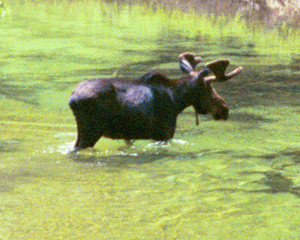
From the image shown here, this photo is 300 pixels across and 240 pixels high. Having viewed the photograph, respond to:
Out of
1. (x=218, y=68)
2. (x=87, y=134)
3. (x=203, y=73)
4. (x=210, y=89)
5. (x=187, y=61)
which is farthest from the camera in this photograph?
(x=187, y=61)

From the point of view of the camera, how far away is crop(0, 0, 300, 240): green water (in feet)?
23.6

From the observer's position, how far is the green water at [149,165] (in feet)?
23.6

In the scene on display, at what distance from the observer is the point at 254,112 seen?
14742mm

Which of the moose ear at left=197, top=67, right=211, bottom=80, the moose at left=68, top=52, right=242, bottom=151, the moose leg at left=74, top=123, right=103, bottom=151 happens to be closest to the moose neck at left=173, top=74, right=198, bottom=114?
the moose at left=68, top=52, right=242, bottom=151

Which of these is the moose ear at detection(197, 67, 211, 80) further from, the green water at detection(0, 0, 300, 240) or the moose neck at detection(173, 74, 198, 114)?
the green water at detection(0, 0, 300, 240)

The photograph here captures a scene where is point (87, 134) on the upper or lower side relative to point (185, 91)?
lower

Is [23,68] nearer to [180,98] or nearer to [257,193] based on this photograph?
[180,98]

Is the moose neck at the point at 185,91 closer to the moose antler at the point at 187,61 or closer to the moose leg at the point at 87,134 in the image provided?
the moose antler at the point at 187,61

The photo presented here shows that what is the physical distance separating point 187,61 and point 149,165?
2.44 m

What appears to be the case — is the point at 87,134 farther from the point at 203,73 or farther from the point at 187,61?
the point at 187,61

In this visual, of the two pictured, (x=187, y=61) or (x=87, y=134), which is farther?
(x=187, y=61)

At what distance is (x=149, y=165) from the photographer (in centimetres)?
980

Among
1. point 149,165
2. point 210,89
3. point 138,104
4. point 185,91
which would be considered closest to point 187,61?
point 210,89

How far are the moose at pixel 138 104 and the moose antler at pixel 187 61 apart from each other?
0.77ft
